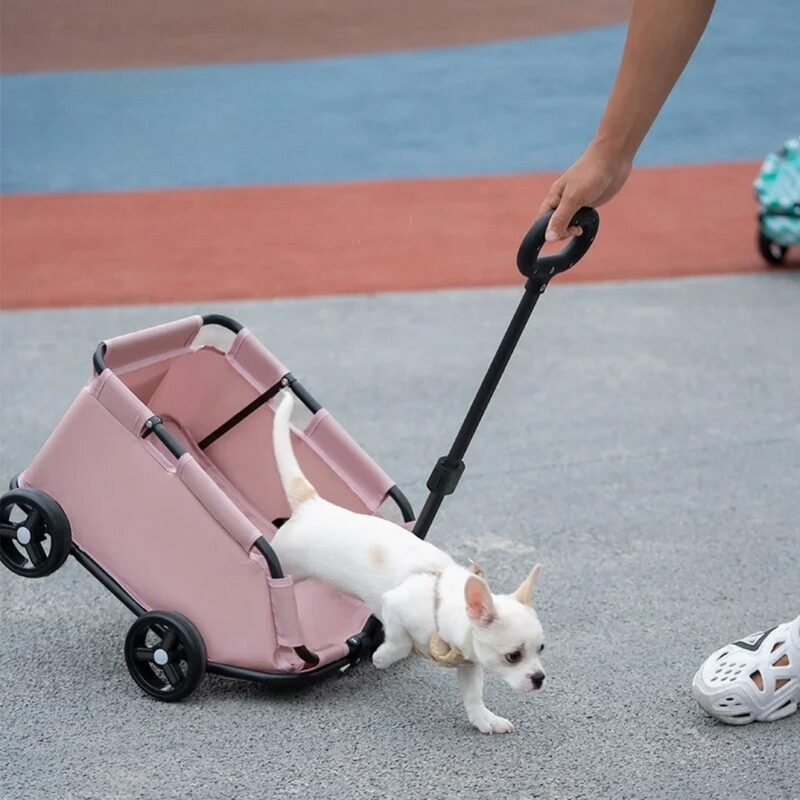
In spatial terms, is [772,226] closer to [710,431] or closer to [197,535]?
[710,431]

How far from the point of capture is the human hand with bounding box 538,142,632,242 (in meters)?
1.47

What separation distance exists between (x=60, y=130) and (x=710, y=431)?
4882mm

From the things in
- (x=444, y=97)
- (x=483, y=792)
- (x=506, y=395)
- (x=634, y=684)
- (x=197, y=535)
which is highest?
(x=197, y=535)

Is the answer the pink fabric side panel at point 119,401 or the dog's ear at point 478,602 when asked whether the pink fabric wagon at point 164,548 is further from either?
the dog's ear at point 478,602

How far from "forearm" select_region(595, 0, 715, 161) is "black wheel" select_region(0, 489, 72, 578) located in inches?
34.9

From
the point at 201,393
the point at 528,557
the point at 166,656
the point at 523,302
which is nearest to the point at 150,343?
the point at 201,393

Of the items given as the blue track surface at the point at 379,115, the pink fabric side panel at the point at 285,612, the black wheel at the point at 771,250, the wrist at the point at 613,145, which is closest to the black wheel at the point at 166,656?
the pink fabric side panel at the point at 285,612

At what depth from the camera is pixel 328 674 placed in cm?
167

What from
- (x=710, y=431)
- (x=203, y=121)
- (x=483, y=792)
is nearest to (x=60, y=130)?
(x=203, y=121)

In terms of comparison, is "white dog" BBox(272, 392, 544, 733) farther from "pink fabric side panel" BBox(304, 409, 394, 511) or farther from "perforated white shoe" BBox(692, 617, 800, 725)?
"perforated white shoe" BBox(692, 617, 800, 725)

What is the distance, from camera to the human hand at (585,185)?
1.47 m

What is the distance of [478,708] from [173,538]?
1.54 feet

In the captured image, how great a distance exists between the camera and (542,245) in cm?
154

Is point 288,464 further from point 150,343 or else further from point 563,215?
point 563,215
